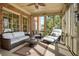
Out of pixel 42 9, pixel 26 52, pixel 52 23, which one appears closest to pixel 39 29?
pixel 42 9

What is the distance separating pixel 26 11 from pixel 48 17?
108 inches

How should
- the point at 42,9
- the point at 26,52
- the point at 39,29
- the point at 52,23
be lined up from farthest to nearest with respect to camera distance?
1. the point at 42,9
2. the point at 39,29
3. the point at 52,23
4. the point at 26,52

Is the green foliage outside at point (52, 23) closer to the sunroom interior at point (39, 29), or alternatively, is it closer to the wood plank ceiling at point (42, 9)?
the sunroom interior at point (39, 29)

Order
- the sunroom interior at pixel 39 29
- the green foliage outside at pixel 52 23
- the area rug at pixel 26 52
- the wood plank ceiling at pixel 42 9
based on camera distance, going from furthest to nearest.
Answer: the wood plank ceiling at pixel 42 9
the green foliage outside at pixel 52 23
the sunroom interior at pixel 39 29
the area rug at pixel 26 52

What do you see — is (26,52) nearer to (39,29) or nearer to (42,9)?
(39,29)

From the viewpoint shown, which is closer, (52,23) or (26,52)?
(26,52)

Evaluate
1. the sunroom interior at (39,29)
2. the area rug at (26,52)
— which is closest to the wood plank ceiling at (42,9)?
the sunroom interior at (39,29)

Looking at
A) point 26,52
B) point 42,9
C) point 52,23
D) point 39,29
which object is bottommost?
point 26,52

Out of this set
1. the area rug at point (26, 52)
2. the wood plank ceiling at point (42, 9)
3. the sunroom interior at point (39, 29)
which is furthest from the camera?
the wood plank ceiling at point (42, 9)

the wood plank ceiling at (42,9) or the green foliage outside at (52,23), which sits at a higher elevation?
the wood plank ceiling at (42,9)

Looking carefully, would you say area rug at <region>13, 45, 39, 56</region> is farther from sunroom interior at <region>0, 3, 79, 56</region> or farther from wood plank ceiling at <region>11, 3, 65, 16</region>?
wood plank ceiling at <region>11, 3, 65, 16</region>

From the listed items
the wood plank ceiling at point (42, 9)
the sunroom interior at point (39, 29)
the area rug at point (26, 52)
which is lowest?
the area rug at point (26, 52)

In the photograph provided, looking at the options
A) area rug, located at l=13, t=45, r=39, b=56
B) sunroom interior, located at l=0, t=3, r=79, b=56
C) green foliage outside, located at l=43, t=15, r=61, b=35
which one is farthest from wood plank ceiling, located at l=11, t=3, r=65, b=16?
area rug, located at l=13, t=45, r=39, b=56

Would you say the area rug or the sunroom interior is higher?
the sunroom interior
